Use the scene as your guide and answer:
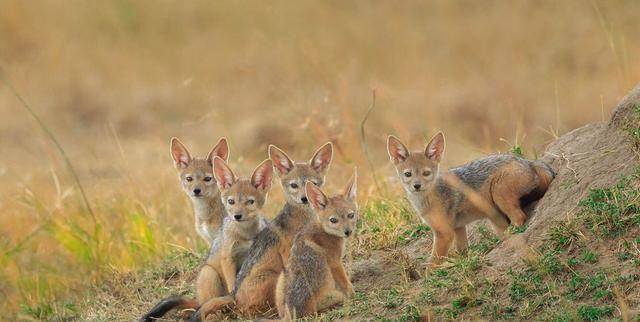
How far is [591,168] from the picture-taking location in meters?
8.02

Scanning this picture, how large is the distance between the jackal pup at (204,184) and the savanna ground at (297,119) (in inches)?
20.7

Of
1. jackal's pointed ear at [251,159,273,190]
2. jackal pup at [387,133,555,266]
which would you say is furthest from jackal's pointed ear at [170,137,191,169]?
jackal pup at [387,133,555,266]

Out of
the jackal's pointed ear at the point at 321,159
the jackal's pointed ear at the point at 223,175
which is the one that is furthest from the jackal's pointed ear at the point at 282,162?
the jackal's pointed ear at the point at 223,175

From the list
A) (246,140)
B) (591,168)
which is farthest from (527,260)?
(246,140)

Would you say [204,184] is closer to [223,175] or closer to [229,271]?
[223,175]

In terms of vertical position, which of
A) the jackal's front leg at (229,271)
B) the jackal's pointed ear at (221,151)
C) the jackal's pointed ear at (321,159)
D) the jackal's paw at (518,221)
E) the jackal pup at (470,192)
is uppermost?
the jackal's pointed ear at (221,151)

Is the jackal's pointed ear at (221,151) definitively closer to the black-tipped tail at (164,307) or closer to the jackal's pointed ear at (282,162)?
the jackal's pointed ear at (282,162)

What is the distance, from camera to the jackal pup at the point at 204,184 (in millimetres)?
9852

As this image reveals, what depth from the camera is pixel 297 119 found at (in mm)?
15586

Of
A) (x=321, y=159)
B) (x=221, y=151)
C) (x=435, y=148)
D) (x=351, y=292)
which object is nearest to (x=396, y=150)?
(x=435, y=148)

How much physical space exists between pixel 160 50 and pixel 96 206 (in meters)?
7.81

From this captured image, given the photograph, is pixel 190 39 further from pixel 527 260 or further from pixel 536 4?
pixel 527 260

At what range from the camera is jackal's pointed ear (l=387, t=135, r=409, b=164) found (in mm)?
8883

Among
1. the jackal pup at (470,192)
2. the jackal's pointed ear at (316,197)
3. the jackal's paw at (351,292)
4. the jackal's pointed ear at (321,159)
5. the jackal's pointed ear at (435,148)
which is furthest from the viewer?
the jackal's pointed ear at (321,159)
